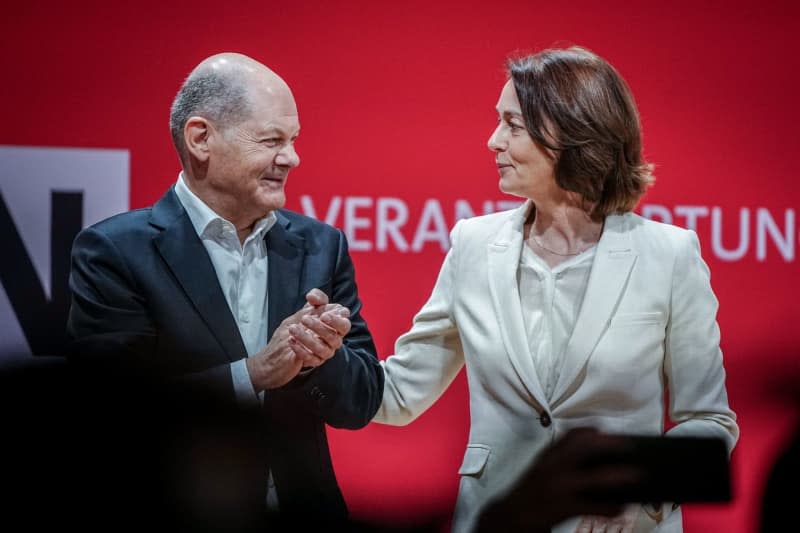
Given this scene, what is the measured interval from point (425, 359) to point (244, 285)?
54 cm

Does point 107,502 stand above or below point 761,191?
above

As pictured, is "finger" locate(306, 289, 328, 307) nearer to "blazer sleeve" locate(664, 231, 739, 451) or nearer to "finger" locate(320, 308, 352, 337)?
"finger" locate(320, 308, 352, 337)

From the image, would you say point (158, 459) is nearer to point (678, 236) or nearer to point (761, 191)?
point (678, 236)

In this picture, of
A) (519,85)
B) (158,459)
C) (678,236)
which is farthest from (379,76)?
(158,459)

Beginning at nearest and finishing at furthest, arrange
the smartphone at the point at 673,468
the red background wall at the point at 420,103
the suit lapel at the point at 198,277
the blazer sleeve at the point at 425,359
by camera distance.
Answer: the smartphone at the point at 673,468
the suit lapel at the point at 198,277
the blazer sleeve at the point at 425,359
the red background wall at the point at 420,103

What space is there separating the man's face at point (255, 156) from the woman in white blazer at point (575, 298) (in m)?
0.51

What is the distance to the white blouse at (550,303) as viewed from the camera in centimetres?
217

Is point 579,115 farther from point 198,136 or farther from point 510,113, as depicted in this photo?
point 198,136

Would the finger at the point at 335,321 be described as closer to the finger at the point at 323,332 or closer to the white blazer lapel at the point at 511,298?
the finger at the point at 323,332

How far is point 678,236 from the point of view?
225 cm

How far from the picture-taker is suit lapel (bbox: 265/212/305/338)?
2.03 meters

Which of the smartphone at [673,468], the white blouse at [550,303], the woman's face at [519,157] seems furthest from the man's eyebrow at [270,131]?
the smartphone at [673,468]

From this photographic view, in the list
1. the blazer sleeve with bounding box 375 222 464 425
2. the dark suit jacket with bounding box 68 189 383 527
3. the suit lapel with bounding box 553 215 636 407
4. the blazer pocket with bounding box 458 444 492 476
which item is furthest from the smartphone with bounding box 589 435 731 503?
the blazer sleeve with bounding box 375 222 464 425

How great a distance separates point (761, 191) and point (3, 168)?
2655 millimetres
